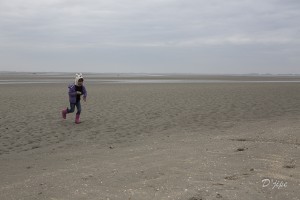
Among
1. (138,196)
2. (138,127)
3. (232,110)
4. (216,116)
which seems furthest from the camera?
(232,110)

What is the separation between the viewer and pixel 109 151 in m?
9.22

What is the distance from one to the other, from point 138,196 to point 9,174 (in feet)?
11.0

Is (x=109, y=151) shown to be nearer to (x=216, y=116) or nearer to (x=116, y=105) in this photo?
(x=216, y=116)

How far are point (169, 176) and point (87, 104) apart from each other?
583 inches

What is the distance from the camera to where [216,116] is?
15344 mm

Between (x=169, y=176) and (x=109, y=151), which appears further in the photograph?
(x=109, y=151)

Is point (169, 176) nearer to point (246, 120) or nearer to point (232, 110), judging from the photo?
point (246, 120)

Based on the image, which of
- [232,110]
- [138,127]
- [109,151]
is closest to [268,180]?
[109,151]

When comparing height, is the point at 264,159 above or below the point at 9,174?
above

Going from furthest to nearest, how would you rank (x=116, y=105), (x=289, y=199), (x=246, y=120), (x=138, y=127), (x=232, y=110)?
1. (x=116, y=105)
2. (x=232, y=110)
3. (x=246, y=120)
4. (x=138, y=127)
5. (x=289, y=199)

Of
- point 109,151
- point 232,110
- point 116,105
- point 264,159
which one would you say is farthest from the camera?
point 116,105

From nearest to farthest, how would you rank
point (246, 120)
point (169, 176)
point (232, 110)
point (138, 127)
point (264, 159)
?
1. point (169, 176)
2. point (264, 159)
3. point (138, 127)
4. point (246, 120)
5. point (232, 110)

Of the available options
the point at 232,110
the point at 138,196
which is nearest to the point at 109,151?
the point at 138,196

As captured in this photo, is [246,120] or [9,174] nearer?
[9,174]
